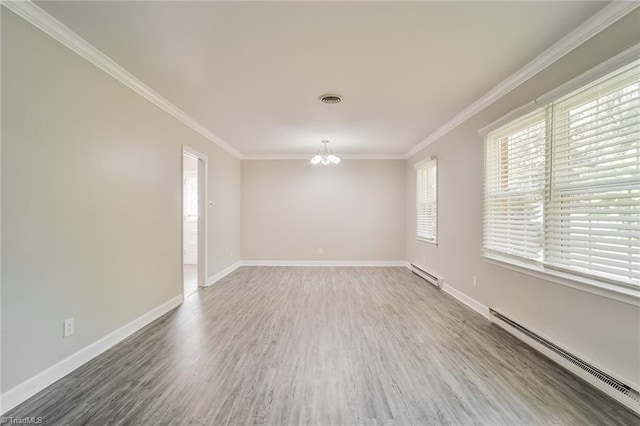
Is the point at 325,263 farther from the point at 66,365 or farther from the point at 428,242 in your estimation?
the point at 66,365

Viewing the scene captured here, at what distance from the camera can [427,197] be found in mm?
5551

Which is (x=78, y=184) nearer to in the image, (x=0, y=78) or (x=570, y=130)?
(x=0, y=78)

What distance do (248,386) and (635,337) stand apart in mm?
2512

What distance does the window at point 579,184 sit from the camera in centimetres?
187

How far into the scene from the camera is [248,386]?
2.06m

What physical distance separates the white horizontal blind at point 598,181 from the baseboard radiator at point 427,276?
7.49ft

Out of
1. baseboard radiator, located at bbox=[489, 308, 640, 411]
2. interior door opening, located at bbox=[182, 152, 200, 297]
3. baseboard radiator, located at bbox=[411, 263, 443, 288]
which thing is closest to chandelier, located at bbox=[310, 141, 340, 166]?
baseboard radiator, located at bbox=[411, 263, 443, 288]

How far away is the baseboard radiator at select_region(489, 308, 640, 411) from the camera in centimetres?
180

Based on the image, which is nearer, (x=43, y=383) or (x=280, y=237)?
(x=43, y=383)

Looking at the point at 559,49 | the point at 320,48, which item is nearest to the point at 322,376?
the point at 320,48

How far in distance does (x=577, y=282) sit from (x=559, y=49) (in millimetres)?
1818

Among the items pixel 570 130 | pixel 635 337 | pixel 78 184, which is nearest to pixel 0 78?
pixel 78 184

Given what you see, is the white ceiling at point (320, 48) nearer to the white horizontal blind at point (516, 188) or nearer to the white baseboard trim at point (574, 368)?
the white horizontal blind at point (516, 188)

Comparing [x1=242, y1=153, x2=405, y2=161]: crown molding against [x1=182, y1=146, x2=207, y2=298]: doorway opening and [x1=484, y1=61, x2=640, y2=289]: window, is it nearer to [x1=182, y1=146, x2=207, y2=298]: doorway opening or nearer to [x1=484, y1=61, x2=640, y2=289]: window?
[x1=182, y1=146, x2=207, y2=298]: doorway opening
